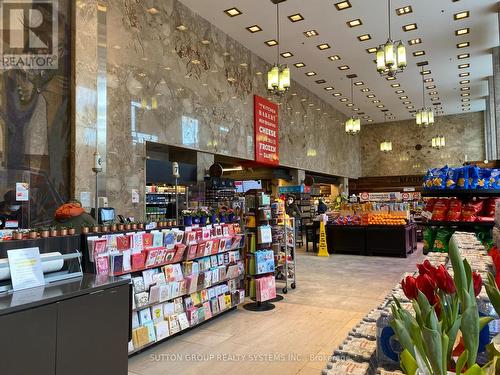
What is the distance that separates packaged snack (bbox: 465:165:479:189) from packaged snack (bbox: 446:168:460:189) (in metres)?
0.11

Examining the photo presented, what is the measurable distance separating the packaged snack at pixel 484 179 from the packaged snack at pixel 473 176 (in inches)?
1.3

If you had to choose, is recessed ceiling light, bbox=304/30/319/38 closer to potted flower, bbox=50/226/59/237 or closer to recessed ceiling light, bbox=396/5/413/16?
recessed ceiling light, bbox=396/5/413/16

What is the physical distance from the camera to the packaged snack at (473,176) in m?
3.74

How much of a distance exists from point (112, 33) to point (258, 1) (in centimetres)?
351

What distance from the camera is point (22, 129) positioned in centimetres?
539

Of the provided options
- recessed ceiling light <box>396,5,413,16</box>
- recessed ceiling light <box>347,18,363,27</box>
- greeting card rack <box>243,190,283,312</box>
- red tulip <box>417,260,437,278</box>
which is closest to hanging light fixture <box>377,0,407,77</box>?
recessed ceiling light <box>396,5,413,16</box>

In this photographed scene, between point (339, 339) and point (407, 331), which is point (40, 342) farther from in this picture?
point (339, 339)

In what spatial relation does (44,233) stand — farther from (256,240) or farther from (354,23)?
(354,23)

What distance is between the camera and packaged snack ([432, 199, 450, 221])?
4012 mm

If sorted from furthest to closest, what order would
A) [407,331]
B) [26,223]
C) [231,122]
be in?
[231,122], [26,223], [407,331]

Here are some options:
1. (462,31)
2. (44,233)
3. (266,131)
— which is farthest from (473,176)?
(462,31)

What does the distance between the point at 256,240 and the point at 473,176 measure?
3.05 meters

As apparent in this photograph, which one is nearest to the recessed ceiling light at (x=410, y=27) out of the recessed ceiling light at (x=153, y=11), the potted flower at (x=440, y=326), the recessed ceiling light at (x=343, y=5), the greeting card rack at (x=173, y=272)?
the recessed ceiling light at (x=343, y=5)

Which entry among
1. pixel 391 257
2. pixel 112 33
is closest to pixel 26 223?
pixel 112 33
